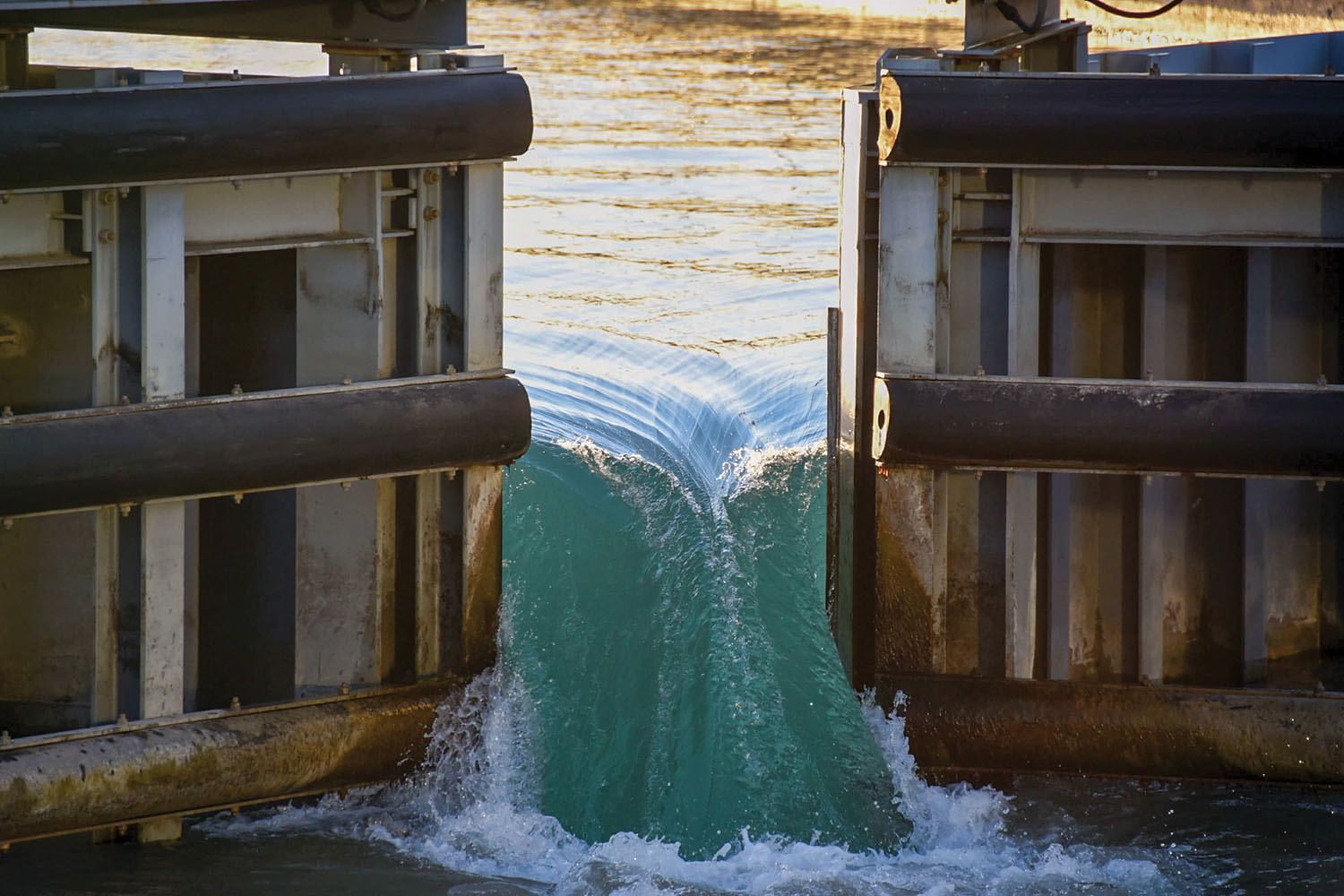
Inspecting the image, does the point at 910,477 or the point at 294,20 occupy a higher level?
the point at 294,20

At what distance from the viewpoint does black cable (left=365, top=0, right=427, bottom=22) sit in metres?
5.30

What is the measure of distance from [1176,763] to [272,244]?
338cm

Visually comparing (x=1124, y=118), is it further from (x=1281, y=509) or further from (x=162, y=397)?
(x=162, y=397)

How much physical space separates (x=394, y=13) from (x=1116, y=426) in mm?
2674

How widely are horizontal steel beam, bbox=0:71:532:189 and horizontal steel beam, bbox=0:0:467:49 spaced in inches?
9.3

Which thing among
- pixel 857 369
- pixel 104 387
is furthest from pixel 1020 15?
pixel 104 387

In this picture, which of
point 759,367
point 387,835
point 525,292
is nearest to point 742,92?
point 525,292

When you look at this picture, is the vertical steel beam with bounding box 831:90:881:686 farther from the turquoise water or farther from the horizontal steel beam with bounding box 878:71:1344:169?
the horizontal steel beam with bounding box 878:71:1344:169

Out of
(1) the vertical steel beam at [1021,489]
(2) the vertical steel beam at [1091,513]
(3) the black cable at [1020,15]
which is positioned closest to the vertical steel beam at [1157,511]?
(2) the vertical steel beam at [1091,513]

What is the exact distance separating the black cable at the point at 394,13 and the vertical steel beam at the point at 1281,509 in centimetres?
286

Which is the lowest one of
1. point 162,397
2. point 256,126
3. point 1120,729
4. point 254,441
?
point 1120,729

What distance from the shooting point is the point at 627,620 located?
6.81 metres

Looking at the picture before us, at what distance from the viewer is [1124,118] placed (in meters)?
5.12

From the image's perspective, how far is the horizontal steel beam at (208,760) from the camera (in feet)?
15.5
